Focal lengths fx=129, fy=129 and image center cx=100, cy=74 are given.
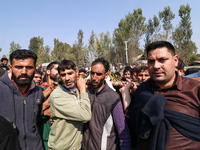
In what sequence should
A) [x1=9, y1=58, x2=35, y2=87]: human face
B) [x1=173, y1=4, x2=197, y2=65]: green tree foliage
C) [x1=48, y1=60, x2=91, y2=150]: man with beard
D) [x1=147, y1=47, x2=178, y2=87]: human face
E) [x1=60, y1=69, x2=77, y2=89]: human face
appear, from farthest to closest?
[x1=173, y1=4, x2=197, y2=65]: green tree foliage < [x1=60, y1=69, x2=77, y2=89]: human face < [x1=9, y1=58, x2=35, y2=87]: human face < [x1=48, y1=60, x2=91, y2=150]: man with beard < [x1=147, y1=47, x2=178, y2=87]: human face

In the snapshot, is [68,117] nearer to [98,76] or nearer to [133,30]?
[98,76]

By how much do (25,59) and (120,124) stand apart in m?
1.77

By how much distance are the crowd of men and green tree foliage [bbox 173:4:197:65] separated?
30733 mm

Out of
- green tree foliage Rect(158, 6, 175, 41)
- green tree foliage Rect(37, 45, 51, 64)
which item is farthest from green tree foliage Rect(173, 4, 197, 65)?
green tree foliage Rect(37, 45, 51, 64)

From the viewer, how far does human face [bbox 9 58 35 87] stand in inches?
78.2

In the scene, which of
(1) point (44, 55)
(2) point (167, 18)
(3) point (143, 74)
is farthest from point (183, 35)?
(1) point (44, 55)

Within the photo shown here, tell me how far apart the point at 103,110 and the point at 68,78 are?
32.4 inches

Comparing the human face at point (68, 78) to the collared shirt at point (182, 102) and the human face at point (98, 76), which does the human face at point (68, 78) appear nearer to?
the human face at point (98, 76)

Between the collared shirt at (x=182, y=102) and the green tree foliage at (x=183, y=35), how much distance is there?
1210 inches

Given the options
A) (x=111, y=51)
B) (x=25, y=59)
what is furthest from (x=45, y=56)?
(x=25, y=59)

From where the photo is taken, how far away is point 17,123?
1899 millimetres

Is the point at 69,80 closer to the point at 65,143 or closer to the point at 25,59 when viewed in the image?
the point at 25,59

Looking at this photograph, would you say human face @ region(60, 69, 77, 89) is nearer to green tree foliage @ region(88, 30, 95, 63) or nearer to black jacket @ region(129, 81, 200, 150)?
black jacket @ region(129, 81, 200, 150)

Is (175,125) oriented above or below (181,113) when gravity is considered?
below
